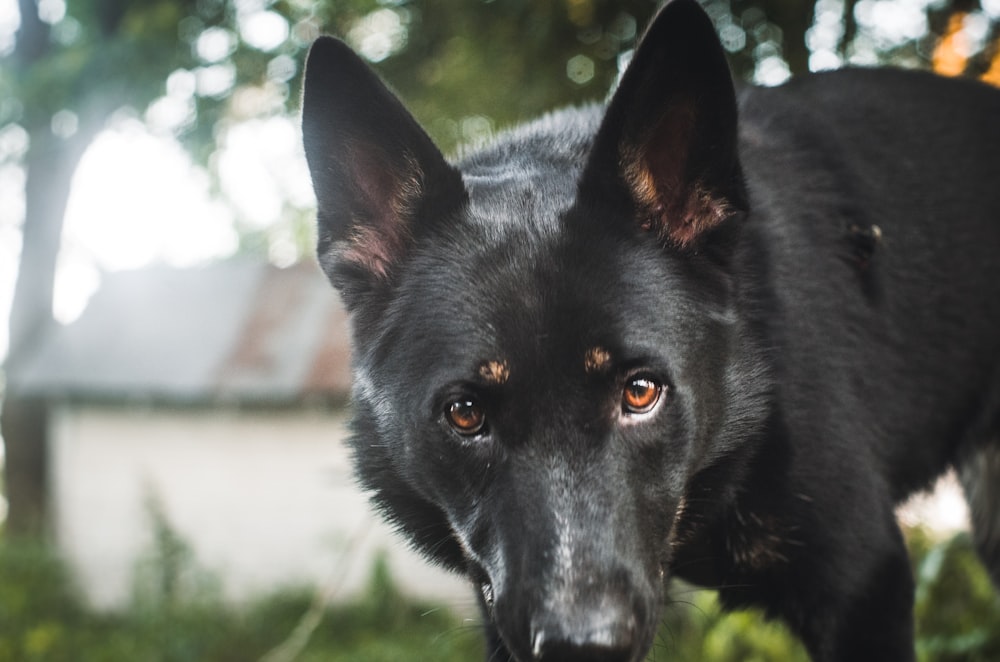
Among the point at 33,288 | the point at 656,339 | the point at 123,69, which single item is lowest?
the point at 33,288

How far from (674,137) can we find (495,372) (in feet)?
2.50

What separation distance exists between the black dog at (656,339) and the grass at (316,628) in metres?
1.78

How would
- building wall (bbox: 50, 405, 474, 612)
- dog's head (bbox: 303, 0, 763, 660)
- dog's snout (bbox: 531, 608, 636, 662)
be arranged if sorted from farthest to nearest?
building wall (bbox: 50, 405, 474, 612), dog's head (bbox: 303, 0, 763, 660), dog's snout (bbox: 531, 608, 636, 662)

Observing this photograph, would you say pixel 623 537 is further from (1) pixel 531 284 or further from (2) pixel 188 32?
(2) pixel 188 32

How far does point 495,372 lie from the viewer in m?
1.97

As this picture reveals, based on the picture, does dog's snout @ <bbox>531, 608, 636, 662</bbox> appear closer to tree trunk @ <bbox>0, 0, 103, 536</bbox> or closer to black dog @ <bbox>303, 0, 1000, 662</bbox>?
black dog @ <bbox>303, 0, 1000, 662</bbox>

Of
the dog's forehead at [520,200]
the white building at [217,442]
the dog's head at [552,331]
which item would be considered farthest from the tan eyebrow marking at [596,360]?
the white building at [217,442]

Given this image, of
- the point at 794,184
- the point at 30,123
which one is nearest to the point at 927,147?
the point at 794,184

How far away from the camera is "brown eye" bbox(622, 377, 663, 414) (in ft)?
6.59

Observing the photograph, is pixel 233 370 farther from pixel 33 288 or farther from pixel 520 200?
pixel 520 200

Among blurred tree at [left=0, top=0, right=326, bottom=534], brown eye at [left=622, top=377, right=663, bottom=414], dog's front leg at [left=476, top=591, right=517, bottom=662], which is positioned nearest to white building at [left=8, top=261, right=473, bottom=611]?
blurred tree at [left=0, top=0, right=326, bottom=534]

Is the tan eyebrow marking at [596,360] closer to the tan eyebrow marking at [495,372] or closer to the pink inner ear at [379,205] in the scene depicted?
the tan eyebrow marking at [495,372]

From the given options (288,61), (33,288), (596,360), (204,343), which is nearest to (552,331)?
(596,360)

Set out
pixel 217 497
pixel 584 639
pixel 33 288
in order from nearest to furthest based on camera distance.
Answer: pixel 584 639, pixel 33 288, pixel 217 497
